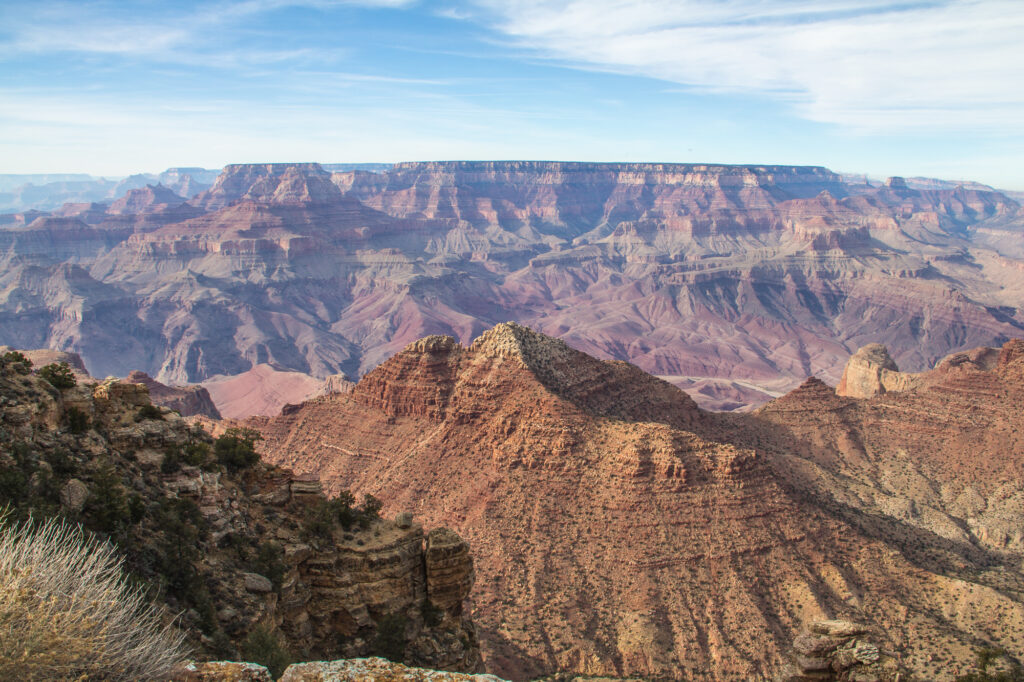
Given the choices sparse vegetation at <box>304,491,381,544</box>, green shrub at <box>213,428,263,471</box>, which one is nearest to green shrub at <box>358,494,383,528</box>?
sparse vegetation at <box>304,491,381,544</box>

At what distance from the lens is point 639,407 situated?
Answer: 56.9 m

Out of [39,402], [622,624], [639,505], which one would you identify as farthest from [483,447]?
[39,402]

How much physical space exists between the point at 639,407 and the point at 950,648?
26.2 m

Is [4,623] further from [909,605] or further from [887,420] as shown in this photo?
[887,420]

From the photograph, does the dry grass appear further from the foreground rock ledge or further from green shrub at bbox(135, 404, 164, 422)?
green shrub at bbox(135, 404, 164, 422)

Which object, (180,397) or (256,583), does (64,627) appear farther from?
(180,397)

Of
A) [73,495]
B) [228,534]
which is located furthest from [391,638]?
[73,495]

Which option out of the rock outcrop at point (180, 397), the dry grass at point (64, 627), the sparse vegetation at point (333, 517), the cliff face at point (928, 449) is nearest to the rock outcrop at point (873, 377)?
the cliff face at point (928, 449)

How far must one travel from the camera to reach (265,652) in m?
18.0

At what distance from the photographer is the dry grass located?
903 cm

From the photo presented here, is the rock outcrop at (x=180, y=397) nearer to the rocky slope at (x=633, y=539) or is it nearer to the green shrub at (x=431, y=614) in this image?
the rocky slope at (x=633, y=539)

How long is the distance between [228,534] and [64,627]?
12.7 m

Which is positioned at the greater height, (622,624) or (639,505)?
(639,505)

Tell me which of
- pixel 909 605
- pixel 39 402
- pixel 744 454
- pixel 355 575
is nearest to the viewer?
pixel 39 402
